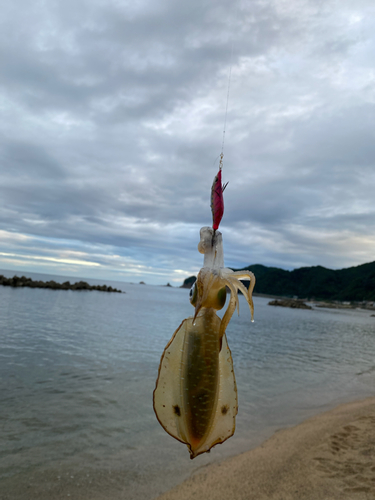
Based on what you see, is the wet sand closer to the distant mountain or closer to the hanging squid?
the hanging squid

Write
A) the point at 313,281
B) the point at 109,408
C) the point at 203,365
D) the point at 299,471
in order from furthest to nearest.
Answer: the point at 313,281 → the point at 109,408 → the point at 299,471 → the point at 203,365

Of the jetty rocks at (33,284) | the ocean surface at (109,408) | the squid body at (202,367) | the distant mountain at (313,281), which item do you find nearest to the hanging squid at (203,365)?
the squid body at (202,367)

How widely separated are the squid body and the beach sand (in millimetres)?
5782

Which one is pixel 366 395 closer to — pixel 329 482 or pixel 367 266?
pixel 329 482

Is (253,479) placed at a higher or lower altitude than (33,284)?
lower

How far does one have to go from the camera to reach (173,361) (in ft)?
3.67

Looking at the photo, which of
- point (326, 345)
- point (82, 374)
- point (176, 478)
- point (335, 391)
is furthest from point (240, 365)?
point (326, 345)

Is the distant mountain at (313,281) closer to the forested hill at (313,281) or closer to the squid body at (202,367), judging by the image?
the forested hill at (313,281)

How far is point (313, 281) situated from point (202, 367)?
205533 mm

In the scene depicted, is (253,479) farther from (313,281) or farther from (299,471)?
(313,281)

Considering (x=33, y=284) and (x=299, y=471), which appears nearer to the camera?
(x=299, y=471)

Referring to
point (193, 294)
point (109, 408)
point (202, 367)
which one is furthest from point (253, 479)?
point (193, 294)

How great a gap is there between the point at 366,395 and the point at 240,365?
685cm

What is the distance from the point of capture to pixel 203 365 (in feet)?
3.52
